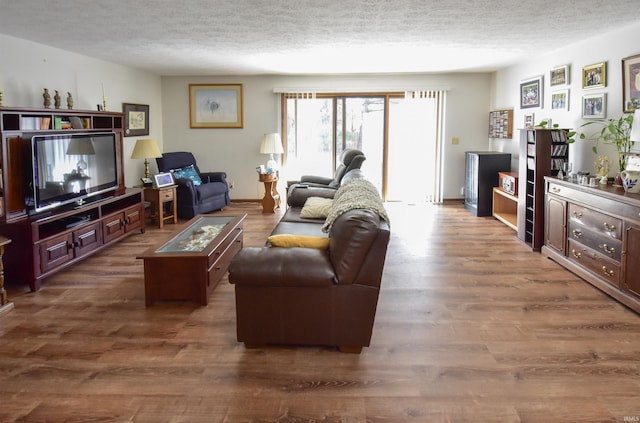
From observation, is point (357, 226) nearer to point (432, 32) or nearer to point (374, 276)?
point (374, 276)

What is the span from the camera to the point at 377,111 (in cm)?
862

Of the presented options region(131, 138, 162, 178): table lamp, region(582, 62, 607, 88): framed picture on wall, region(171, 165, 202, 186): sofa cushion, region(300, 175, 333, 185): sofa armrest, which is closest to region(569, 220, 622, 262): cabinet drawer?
region(582, 62, 607, 88): framed picture on wall

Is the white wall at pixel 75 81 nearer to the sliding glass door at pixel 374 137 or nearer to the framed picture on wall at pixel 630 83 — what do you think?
the sliding glass door at pixel 374 137

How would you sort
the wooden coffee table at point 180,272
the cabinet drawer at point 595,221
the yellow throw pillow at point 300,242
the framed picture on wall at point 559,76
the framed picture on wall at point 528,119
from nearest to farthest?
1. the yellow throw pillow at point 300,242
2. the wooden coffee table at point 180,272
3. the cabinet drawer at point 595,221
4. the framed picture on wall at point 559,76
5. the framed picture on wall at point 528,119

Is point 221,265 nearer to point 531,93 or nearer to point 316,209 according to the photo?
point 316,209

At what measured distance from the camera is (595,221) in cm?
428

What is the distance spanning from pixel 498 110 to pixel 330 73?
2706 mm

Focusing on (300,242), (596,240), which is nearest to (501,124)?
(596,240)

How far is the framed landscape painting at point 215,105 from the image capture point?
8578 mm

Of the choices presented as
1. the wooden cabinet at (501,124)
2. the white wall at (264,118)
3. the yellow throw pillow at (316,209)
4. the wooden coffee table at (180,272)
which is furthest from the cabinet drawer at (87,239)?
the wooden cabinet at (501,124)

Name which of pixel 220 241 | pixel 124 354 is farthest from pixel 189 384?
pixel 220 241

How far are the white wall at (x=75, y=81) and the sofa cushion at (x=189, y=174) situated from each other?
0.58m

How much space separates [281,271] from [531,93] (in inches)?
209

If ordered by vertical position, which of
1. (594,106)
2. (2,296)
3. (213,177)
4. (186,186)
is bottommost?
(2,296)
